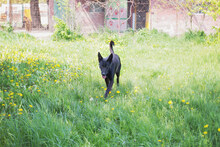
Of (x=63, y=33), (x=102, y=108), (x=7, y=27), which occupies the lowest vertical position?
(x=102, y=108)

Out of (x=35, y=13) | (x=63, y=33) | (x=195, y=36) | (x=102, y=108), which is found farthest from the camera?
(x=35, y=13)

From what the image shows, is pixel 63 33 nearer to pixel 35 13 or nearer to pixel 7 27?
pixel 7 27

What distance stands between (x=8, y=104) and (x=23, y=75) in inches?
50.4

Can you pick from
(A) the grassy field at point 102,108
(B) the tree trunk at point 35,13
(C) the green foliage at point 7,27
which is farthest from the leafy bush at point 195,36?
(B) the tree trunk at point 35,13

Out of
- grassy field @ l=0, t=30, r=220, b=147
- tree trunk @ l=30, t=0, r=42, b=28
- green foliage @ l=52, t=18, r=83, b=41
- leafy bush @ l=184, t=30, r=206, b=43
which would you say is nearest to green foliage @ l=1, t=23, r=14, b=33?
green foliage @ l=52, t=18, r=83, b=41

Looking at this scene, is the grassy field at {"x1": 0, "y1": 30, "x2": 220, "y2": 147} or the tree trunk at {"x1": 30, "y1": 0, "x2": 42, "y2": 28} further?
the tree trunk at {"x1": 30, "y1": 0, "x2": 42, "y2": 28}

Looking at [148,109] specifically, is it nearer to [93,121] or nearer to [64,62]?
[93,121]

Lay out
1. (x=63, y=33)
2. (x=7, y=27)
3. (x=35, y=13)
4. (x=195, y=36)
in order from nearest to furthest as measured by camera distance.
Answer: (x=195, y=36), (x=63, y=33), (x=7, y=27), (x=35, y=13)

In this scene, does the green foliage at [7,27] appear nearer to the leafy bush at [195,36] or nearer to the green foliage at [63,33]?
the green foliage at [63,33]

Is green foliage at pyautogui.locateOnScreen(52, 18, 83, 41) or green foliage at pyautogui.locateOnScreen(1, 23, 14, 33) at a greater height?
green foliage at pyautogui.locateOnScreen(1, 23, 14, 33)

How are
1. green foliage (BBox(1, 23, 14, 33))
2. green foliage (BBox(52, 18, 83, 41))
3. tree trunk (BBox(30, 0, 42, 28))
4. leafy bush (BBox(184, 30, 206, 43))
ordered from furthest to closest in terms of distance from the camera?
tree trunk (BBox(30, 0, 42, 28)) < green foliage (BBox(1, 23, 14, 33)) < green foliage (BBox(52, 18, 83, 41)) < leafy bush (BBox(184, 30, 206, 43))

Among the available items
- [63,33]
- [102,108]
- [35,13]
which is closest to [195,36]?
[63,33]

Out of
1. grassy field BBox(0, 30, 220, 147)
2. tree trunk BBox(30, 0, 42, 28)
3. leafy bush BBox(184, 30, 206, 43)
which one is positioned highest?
tree trunk BBox(30, 0, 42, 28)

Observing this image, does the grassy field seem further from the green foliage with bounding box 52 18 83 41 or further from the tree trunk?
the tree trunk
